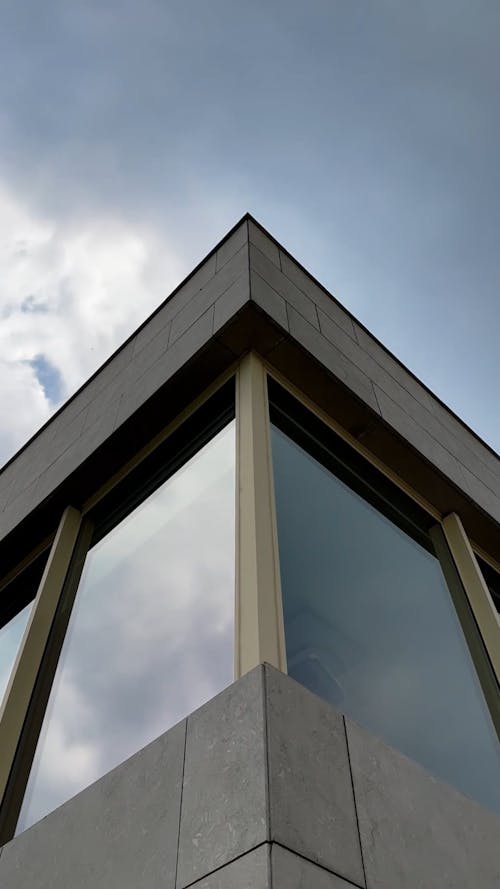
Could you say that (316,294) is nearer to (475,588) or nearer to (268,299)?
(268,299)

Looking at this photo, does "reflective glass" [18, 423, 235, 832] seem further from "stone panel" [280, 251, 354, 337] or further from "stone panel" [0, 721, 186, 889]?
"stone panel" [280, 251, 354, 337]

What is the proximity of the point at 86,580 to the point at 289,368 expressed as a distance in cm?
186

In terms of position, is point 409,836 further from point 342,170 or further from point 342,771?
point 342,170

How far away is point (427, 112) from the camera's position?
10.1 metres

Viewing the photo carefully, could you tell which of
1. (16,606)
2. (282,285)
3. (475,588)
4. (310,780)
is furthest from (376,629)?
(16,606)

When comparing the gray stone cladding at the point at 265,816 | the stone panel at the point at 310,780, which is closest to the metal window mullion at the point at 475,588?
the gray stone cladding at the point at 265,816

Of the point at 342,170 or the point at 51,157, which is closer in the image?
the point at 342,170

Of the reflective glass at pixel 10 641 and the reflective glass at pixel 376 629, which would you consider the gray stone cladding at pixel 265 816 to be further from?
the reflective glass at pixel 10 641

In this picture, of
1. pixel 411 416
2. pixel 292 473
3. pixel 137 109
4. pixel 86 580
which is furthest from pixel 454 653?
pixel 137 109

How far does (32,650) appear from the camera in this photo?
405 cm

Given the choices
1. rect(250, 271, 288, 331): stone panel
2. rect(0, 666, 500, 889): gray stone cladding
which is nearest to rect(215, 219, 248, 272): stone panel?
rect(250, 271, 288, 331): stone panel

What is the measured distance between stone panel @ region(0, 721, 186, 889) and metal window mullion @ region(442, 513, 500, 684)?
2.37m

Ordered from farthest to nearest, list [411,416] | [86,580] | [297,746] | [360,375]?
[411,416]
[360,375]
[86,580]
[297,746]

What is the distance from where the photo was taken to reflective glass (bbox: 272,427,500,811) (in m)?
3.19
